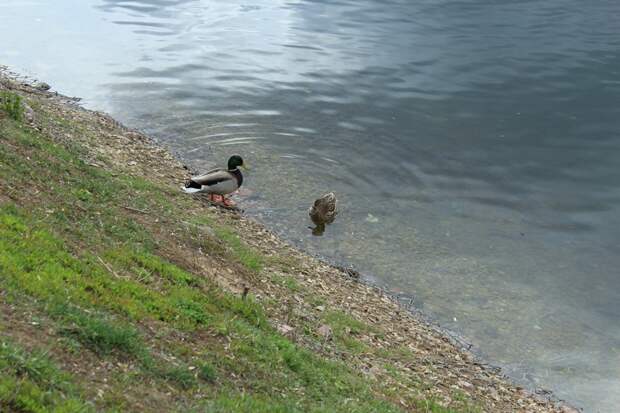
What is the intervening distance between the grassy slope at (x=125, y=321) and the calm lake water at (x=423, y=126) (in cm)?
579

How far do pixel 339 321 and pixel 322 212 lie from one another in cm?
723

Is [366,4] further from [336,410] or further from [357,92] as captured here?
[336,410]

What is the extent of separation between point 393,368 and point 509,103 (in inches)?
921

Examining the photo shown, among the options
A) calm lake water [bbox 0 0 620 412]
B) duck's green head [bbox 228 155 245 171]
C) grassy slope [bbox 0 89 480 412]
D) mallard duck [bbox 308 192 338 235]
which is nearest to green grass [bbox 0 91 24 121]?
grassy slope [bbox 0 89 480 412]

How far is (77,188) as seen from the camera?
14297mm

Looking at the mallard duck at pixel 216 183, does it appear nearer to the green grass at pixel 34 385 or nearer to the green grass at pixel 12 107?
the green grass at pixel 12 107

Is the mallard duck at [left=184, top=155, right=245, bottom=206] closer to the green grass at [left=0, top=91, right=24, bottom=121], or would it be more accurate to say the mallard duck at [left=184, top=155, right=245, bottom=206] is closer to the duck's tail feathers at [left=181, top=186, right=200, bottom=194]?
the duck's tail feathers at [left=181, top=186, right=200, bottom=194]

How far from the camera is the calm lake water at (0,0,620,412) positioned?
1959cm

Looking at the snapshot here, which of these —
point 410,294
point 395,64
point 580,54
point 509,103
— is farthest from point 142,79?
point 580,54

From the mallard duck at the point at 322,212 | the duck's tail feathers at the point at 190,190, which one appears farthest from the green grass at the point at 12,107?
the mallard duck at the point at 322,212

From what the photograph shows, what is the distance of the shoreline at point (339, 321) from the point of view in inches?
526

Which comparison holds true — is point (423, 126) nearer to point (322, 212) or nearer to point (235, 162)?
point (322, 212)

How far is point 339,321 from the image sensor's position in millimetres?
15117

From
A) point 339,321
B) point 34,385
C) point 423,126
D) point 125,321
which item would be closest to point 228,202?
point 339,321
